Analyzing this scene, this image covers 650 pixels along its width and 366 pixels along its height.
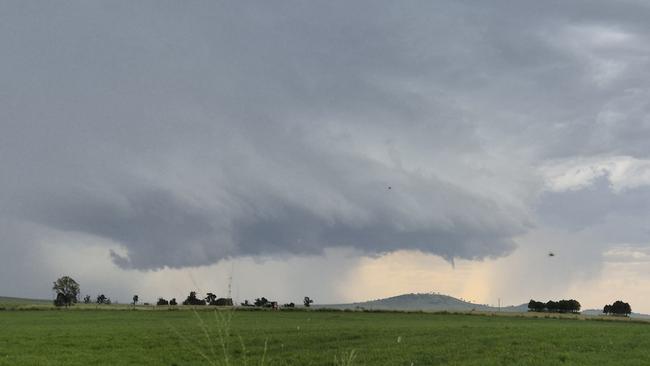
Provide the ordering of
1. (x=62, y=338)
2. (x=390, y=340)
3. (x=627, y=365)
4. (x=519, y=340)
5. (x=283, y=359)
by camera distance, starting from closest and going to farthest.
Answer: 1. (x=627, y=365)
2. (x=283, y=359)
3. (x=519, y=340)
4. (x=390, y=340)
5. (x=62, y=338)

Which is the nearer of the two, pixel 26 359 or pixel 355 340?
pixel 26 359

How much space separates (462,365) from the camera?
95.5ft

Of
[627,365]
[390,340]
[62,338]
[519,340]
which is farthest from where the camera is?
[62,338]

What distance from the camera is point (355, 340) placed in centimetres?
4516

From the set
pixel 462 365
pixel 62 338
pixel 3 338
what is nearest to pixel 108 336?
pixel 62 338

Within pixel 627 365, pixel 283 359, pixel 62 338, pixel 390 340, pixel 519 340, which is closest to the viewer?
pixel 627 365

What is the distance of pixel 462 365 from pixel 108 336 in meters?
35.8

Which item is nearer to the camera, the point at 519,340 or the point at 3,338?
the point at 519,340

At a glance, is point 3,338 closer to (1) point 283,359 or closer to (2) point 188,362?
(2) point 188,362

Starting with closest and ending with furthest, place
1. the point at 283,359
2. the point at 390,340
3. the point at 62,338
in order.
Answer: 1. the point at 283,359
2. the point at 390,340
3. the point at 62,338

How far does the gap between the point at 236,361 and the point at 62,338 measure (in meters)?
24.3

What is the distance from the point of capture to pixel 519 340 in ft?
130

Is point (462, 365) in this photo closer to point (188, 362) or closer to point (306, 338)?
point (188, 362)

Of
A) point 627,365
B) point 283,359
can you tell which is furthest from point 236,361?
point 627,365
